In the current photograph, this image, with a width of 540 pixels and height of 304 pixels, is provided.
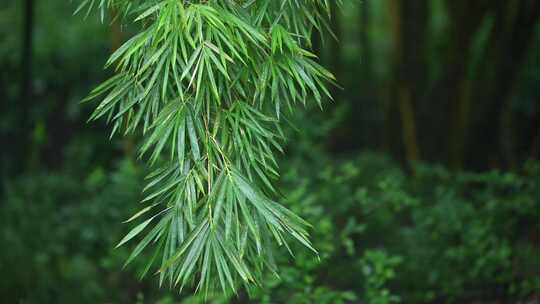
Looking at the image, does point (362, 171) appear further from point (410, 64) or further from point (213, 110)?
point (213, 110)

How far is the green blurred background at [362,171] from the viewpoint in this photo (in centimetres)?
406

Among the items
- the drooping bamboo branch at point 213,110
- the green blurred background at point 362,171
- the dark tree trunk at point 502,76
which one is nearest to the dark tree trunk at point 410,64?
the green blurred background at point 362,171

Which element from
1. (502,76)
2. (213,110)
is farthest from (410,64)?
(213,110)

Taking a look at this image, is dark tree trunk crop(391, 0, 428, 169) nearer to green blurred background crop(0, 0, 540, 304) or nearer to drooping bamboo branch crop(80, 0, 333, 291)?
green blurred background crop(0, 0, 540, 304)

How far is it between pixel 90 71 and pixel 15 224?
3.14 metres

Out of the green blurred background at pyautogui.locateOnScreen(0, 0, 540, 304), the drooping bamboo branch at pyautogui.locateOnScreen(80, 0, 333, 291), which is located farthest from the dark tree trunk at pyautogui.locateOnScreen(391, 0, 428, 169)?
the drooping bamboo branch at pyautogui.locateOnScreen(80, 0, 333, 291)

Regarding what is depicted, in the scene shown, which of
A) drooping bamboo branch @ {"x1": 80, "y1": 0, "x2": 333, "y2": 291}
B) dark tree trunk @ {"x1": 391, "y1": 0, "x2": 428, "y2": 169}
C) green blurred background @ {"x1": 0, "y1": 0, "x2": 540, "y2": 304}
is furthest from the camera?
dark tree trunk @ {"x1": 391, "y1": 0, "x2": 428, "y2": 169}

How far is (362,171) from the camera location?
5.91m

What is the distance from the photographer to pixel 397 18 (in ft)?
20.7

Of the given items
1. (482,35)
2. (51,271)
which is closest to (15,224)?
(51,271)

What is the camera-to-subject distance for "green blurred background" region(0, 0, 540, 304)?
4.06 m

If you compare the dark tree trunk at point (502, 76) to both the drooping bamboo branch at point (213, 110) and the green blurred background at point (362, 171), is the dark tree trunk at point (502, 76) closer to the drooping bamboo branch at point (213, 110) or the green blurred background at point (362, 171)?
the green blurred background at point (362, 171)

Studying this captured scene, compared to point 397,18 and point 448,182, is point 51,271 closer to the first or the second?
point 448,182

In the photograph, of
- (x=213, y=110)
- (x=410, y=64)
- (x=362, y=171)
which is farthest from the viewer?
(x=410, y=64)
